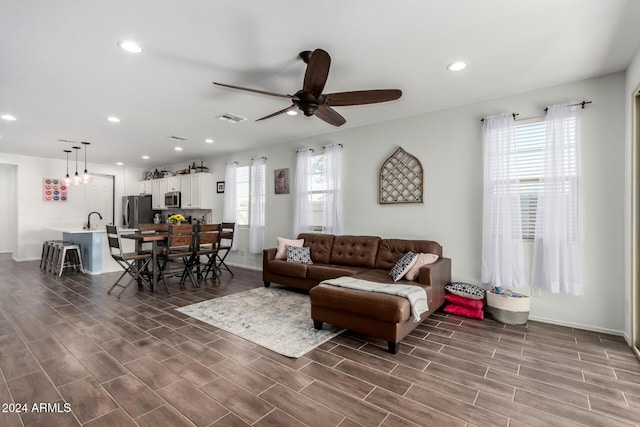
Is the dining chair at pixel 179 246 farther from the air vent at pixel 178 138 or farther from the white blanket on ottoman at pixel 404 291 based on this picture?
the white blanket on ottoman at pixel 404 291

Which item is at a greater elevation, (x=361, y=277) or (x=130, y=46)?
(x=130, y=46)

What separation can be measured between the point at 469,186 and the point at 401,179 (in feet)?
3.09

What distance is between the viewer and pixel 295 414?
177cm

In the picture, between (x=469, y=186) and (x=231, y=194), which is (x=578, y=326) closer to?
(x=469, y=186)

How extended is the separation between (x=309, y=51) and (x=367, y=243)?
9.00 ft

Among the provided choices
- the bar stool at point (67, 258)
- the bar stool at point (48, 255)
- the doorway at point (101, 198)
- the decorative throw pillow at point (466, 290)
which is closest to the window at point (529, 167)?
the decorative throw pillow at point (466, 290)

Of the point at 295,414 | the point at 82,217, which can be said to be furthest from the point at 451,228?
the point at 82,217

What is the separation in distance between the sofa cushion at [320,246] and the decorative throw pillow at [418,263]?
5.06ft

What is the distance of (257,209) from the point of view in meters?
6.19

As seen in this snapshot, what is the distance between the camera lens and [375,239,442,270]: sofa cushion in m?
3.89

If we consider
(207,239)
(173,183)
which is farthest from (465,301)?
(173,183)

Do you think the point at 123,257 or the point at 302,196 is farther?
the point at 302,196

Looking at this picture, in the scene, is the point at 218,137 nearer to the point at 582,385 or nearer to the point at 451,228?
→ the point at 451,228

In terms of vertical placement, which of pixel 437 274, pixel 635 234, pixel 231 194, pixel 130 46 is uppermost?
pixel 130 46
